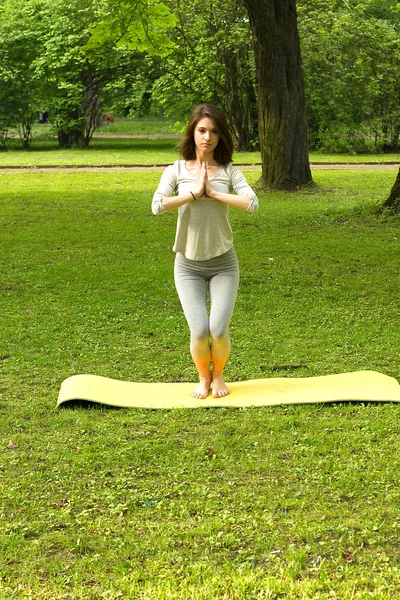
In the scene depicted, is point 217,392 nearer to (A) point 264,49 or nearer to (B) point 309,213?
(B) point 309,213

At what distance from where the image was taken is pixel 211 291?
5.73 m

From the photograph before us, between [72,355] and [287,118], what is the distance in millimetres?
10283

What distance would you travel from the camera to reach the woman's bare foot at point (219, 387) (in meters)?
5.92

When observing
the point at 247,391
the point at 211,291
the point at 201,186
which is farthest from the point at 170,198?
the point at 247,391

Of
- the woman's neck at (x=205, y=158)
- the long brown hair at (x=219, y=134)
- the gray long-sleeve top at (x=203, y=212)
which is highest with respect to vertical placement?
the long brown hair at (x=219, y=134)

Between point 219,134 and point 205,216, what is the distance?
0.53 meters

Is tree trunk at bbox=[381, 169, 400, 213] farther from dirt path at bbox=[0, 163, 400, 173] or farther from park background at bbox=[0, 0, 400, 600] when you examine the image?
dirt path at bbox=[0, 163, 400, 173]

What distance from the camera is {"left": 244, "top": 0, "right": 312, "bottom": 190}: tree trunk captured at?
1567 cm

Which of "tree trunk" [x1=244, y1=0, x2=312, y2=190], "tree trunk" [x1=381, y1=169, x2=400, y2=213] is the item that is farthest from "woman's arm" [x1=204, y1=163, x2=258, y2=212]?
"tree trunk" [x1=244, y1=0, x2=312, y2=190]

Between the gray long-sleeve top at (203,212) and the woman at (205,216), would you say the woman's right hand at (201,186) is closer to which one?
the woman at (205,216)

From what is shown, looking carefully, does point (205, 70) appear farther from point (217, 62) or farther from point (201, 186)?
point (201, 186)

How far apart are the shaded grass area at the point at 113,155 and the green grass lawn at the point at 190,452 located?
15.0 m

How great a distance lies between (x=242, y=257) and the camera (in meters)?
11.2

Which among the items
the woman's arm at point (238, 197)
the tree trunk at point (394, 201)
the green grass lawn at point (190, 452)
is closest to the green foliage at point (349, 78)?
the tree trunk at point (394, 201)
